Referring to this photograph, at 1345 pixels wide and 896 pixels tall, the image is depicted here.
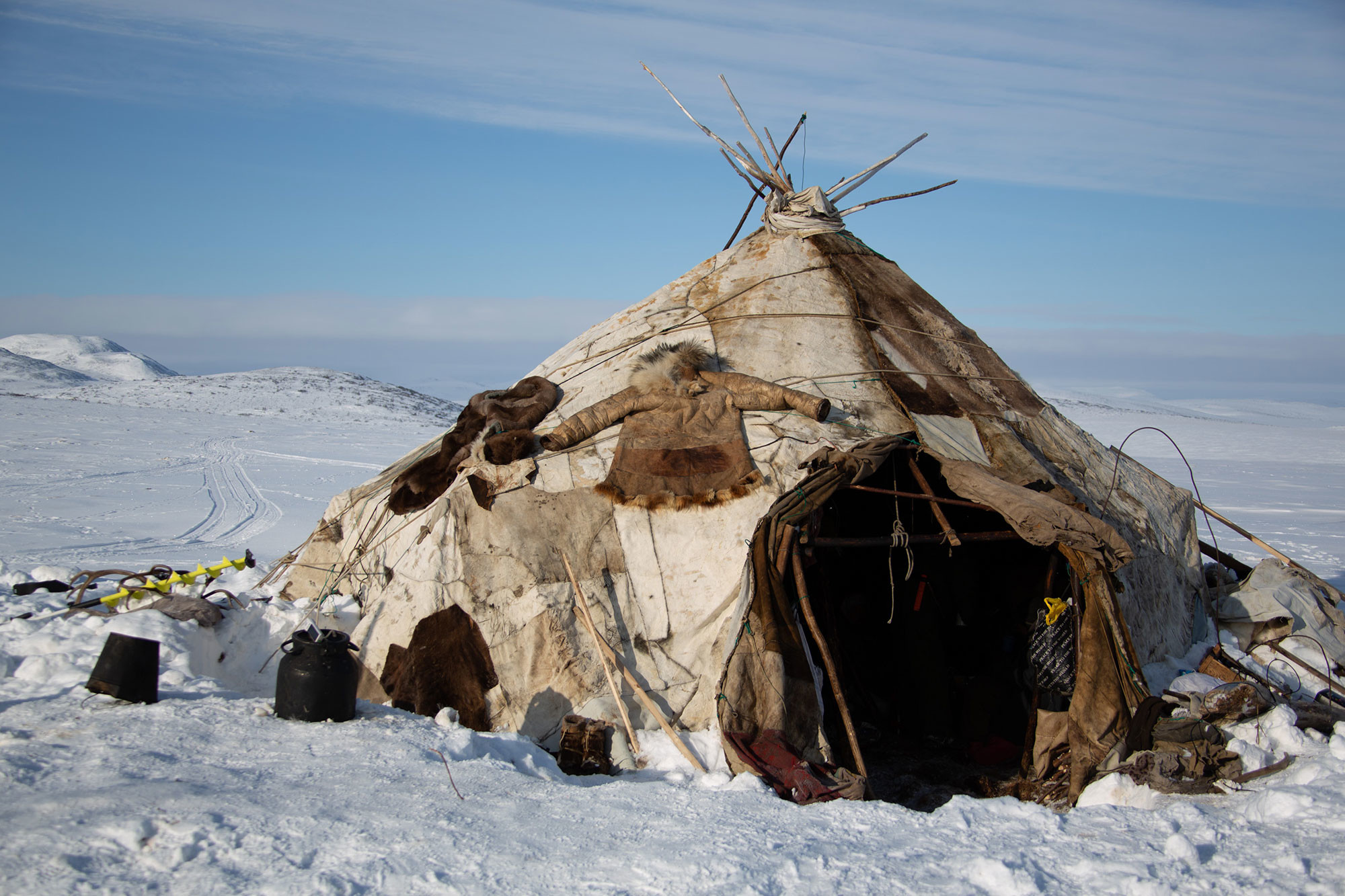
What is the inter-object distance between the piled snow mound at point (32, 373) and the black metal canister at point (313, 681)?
39361mm

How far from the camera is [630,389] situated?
6035mm

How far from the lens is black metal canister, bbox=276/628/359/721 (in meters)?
4.12

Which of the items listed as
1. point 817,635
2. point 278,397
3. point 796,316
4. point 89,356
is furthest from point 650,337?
point 89,356

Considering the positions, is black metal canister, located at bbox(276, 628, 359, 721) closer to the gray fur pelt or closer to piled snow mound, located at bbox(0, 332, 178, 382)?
the gray fur pelt

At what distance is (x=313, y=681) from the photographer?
4117 millimetres

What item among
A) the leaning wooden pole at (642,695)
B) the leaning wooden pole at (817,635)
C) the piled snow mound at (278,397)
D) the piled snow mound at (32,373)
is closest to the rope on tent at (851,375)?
the leaning wooden pole at (817,635)

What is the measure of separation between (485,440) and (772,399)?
184 cm

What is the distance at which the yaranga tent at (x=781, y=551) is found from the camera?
4.68 m

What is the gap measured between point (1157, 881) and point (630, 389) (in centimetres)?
401

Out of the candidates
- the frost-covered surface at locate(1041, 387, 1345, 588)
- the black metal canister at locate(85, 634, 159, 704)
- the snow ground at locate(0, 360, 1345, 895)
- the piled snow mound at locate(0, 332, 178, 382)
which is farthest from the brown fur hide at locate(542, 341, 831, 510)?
the piled snow mound at locate(0, 332, 178, 382)

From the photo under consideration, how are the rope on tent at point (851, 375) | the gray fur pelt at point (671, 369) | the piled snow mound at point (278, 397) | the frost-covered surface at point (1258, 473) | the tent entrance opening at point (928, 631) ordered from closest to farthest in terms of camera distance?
1. the tent entrance opening at point (928, 631)
2. the gray fur pelt at point (671, 369)
3. the rope on tent at point (851, 375)
4. the frost-covered surface at point (1258, 473)
5. the piled snow mound at point (278, 397)

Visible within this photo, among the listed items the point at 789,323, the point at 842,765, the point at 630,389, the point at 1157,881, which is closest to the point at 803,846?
the point at 1157,881

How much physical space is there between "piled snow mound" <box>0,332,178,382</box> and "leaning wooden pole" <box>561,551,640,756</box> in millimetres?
54605

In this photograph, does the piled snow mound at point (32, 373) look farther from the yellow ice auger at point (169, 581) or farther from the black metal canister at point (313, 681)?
the black metal canister at point (313, 681)
